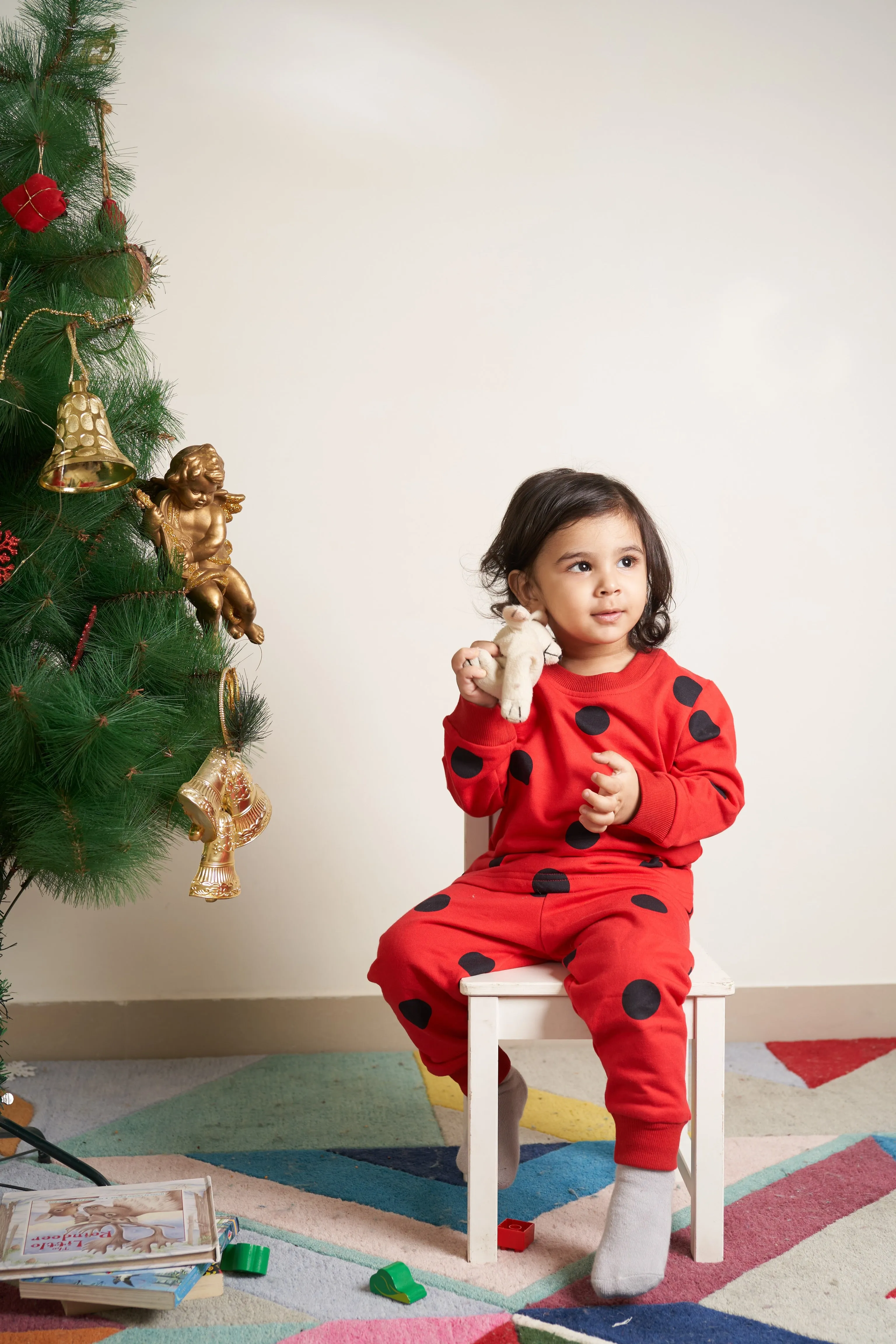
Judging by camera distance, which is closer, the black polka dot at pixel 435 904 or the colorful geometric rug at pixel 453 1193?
the colorful geometric rug at pixel 453 1193

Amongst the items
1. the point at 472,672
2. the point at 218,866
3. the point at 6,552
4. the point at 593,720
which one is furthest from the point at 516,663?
the point at 6,552

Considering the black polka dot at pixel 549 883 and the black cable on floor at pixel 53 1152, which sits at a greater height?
the black polka dot at pixel 549 883

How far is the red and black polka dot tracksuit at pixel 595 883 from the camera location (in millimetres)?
989

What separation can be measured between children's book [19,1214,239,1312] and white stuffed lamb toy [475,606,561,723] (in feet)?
1.93

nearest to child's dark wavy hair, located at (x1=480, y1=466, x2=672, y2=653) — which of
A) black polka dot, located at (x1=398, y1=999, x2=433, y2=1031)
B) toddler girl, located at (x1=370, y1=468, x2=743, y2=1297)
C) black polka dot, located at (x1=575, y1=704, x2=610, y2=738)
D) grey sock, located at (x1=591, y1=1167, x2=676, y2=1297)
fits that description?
toddler girl, located at (x1=370, y1=468, x2=743, y2=1297)

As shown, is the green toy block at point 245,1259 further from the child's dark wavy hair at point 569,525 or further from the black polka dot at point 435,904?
the child's dark wavy hair at point 569,525

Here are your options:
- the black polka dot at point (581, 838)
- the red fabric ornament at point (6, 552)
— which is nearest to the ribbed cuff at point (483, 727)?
the black polka dot at point (581, 838)

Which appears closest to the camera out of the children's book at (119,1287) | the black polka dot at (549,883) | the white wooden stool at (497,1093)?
the children's book at (119,1287)

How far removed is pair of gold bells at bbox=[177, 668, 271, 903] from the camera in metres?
1.15

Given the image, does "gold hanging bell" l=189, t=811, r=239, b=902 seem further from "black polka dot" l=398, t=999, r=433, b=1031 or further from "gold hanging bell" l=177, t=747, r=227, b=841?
"black polka dot" l=398, t=999, r=433, b=1031

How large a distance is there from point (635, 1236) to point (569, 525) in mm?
703

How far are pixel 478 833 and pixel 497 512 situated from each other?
23.3 inches

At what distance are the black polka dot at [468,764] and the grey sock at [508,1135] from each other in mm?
339

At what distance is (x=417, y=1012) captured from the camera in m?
1.11
